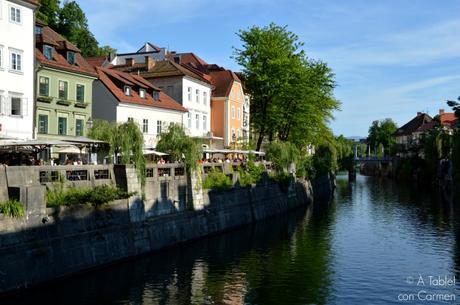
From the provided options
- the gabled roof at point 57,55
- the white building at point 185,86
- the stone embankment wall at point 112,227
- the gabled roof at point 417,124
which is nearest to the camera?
the stone embankment wall at point 112,227

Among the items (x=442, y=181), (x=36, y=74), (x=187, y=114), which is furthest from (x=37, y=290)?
(x=442, y=181)

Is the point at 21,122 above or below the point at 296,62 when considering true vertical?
below

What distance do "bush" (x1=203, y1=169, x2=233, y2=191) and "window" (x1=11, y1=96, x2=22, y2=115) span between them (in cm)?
1402

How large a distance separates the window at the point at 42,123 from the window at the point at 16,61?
4.72 m

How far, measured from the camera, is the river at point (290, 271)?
75.5 ft

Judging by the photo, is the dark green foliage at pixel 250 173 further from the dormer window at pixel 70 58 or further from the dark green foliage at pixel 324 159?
the dark green foliage at pixel 324 159

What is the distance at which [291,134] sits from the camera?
226 feet

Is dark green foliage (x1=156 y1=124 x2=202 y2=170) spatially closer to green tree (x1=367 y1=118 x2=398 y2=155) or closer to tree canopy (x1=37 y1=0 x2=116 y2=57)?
tree canopy (x1=37 y1=0 x2=116 y2=57)

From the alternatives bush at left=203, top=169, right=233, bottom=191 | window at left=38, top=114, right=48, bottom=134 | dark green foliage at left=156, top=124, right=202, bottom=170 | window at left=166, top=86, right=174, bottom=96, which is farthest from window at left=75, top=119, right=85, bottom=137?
window at left=166, top=86, right=174, bottom=96

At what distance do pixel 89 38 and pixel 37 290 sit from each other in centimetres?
6326

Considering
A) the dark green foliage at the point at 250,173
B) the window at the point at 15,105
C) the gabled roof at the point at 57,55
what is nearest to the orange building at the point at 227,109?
the dark green foliage at the point at 250,173

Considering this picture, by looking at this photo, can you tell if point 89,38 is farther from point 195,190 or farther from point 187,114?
point 195,190

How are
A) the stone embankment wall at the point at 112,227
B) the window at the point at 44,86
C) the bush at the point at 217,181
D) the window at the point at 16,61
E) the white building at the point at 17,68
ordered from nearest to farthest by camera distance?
the stone embankment wall at the point at 112,227 < the white building at the point at 17,68 < the window at the point at 16,61 < the bush at the point at 217,181 < the window at the point at 44,86

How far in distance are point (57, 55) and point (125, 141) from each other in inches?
688
